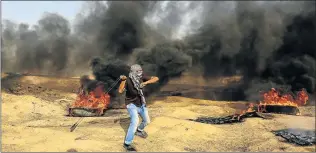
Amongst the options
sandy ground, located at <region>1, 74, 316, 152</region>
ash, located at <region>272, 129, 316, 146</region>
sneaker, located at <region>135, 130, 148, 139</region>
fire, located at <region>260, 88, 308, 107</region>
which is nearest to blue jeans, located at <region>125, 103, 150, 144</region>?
sandy ground, located at <region>1, 74, 316, 152</region>

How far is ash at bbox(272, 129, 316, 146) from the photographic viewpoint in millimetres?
9477

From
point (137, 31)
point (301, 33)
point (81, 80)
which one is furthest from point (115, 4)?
point (301, 33)

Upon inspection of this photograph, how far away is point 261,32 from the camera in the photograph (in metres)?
27.5

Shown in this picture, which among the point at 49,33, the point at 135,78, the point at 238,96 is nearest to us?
the point at 135,78

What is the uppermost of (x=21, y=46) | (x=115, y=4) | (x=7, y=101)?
(x=115, y=4)

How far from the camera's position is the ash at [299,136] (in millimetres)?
9477

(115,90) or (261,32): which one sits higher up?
(261,32)

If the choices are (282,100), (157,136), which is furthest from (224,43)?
(157,136)

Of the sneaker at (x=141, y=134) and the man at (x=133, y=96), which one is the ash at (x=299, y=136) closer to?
the sneaker at (x=141, y=134)

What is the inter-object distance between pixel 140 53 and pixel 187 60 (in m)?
3.09

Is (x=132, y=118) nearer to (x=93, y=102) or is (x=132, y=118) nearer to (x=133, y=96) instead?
(x=133, y=96)

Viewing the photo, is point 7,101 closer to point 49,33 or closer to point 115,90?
point 115,90

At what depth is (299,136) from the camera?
10.3 meters

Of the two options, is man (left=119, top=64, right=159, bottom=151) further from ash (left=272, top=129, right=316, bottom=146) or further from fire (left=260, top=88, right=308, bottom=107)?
fire (left=260, top=88, right=308, bottom=107)
